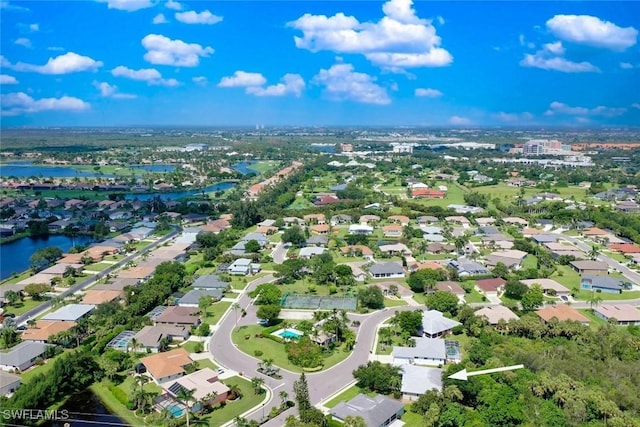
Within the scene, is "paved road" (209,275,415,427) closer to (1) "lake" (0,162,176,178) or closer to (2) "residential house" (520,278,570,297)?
(2) "residential house" (520,278,570,297)

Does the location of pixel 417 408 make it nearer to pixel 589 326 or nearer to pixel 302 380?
pixel 302 380

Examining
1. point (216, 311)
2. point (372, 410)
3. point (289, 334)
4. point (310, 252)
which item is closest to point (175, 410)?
point (372, 410)

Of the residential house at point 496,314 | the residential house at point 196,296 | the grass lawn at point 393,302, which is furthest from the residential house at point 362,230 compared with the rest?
the residential house at point 496,314

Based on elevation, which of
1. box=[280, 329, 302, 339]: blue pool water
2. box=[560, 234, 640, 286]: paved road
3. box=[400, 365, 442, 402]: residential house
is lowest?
box=[280, 329, 302, 339]: blue pool water

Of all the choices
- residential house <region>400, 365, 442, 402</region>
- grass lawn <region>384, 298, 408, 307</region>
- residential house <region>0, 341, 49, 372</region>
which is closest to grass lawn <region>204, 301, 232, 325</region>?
residential house <region>0, 341, 49, 372</region>

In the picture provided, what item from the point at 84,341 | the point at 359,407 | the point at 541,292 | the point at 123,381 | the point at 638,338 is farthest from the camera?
the point at 541,292

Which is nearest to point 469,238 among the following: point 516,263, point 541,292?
point 516,263

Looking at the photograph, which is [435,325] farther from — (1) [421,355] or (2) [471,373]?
(2) [471,373]
